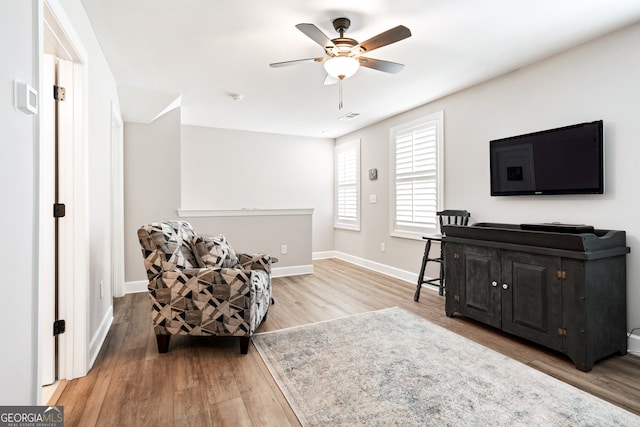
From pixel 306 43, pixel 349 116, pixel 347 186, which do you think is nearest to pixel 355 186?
pixel 347 186

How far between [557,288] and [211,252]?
271cm

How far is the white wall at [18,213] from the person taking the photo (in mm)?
Answer: 1077

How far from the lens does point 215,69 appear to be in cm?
329

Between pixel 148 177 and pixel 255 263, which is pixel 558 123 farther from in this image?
pixel 148 177

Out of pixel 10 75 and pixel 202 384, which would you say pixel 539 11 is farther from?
pixel 202 384

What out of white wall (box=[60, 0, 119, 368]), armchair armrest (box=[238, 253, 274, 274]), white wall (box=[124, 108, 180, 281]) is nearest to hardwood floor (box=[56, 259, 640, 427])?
white wall (box=[60, 0, 119, 368])

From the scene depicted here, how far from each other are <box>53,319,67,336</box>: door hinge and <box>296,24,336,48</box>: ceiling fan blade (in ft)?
7.96

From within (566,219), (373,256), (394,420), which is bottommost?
(394,420)

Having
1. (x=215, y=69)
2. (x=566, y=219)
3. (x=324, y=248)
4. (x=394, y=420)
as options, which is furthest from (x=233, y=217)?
(x=566, y=219)

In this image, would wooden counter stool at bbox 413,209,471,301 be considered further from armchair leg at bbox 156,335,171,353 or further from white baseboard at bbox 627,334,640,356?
armchair leg at bbox 156,335,171,353

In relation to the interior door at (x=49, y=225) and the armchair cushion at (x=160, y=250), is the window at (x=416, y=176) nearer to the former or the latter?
the armchair cushion at (x=160, y=250)

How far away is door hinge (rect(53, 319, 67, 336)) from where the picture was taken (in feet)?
6.84

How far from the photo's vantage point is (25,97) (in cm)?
117

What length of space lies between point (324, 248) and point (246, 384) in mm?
4753
